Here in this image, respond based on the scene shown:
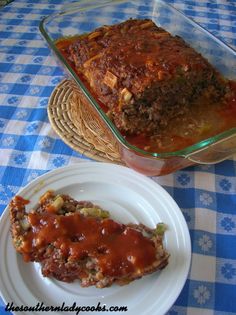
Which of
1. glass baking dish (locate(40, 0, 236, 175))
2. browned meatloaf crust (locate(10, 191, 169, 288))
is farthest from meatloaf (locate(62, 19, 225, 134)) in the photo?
browned meatloaf crust (locate(10, 191, 169, 288))

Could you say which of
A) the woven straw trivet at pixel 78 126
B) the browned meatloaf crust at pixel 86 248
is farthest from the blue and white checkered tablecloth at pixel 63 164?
the browned meatloaf crust at pixel 86 248

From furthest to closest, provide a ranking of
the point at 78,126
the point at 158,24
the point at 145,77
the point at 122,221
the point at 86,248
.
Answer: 1. the point at 158,24
2. the point at 78,126
3. the point at 145,77
4. the point at 122,221
5. the point at 86,248

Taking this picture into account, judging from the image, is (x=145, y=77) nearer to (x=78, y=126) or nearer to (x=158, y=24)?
(x=78, y=126)

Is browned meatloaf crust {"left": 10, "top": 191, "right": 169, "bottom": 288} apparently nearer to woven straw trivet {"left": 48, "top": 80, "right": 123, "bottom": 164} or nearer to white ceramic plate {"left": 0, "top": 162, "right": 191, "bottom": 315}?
white ceramic plate {"left": 0, "top": 162, "right": 191, "bottom": 315}

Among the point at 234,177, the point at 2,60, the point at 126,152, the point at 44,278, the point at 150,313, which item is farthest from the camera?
the point at 2,60

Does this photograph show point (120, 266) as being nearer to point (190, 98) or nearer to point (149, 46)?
point (190, 98)

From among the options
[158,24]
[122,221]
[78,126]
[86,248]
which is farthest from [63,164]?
[158,24]

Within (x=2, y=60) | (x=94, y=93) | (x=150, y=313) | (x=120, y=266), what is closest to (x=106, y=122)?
(x=94, y=93)
